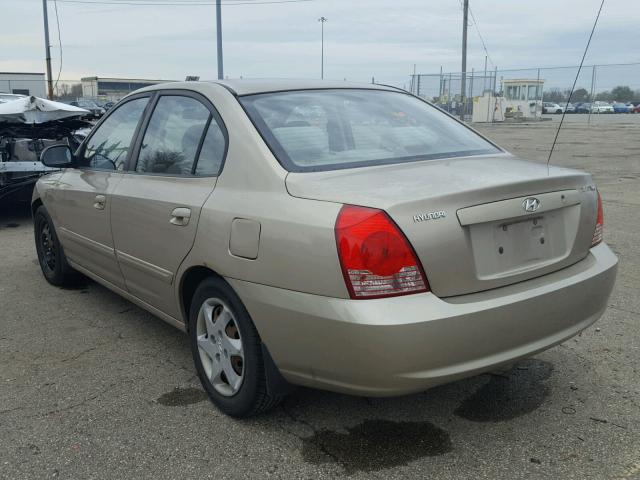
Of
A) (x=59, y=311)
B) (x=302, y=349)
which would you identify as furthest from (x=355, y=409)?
(x=59, y=311)

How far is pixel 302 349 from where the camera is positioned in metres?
2.53

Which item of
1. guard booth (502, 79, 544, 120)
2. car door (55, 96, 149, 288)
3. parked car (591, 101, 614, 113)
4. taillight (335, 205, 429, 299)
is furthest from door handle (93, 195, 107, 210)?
guard booth (502, 79, 544, 120)

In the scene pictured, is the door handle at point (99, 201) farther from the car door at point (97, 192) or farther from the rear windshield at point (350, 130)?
the rear windshield at point (350, 130)

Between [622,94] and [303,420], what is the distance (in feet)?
103

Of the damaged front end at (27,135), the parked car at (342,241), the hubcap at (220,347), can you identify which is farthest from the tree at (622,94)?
the hubcap at (220,347)

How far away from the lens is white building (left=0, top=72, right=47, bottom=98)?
149 feet

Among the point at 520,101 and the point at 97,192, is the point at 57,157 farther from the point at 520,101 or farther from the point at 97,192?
the point at 520,101

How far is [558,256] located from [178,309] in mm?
1867

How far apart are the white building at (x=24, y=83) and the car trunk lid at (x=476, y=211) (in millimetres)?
47254

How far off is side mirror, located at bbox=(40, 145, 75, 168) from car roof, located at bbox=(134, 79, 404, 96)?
1034 millimetres

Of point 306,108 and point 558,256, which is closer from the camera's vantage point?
point 558,256

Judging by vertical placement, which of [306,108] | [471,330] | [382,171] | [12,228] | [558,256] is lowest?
[12,228]

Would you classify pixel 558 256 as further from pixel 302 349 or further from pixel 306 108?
pixel 306 108

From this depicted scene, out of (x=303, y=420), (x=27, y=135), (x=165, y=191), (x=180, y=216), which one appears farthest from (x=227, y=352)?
(x=27, y=135)
